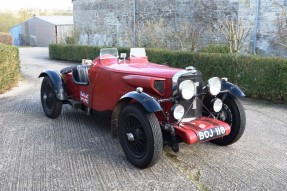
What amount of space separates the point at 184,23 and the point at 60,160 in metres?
13.0

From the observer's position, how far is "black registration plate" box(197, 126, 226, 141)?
413 cm

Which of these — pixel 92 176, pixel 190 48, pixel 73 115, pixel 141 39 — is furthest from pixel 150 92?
pixel 141 39

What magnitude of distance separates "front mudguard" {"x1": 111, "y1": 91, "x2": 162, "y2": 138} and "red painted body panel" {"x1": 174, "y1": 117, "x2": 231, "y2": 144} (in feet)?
1.41

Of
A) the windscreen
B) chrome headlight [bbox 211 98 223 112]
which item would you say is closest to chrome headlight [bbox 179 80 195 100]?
chrome headlight [bbox 211 98 223 112]

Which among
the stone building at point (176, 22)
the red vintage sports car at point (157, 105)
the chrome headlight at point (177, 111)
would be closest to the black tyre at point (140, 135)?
the red vintage sports car at point (157, 105)

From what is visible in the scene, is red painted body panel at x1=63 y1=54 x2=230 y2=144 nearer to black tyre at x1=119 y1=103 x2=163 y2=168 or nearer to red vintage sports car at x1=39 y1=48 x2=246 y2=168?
red vintage sports car at x1=39 y1=48 x2=246 y2=168

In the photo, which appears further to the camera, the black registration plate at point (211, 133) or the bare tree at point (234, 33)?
the bare tree at point (234, 33)

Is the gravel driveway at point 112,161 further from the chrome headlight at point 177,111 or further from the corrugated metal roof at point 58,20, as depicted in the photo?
the corrugated metal roof at point 58,20

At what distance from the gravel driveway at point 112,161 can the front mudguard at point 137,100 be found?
42 centimetres

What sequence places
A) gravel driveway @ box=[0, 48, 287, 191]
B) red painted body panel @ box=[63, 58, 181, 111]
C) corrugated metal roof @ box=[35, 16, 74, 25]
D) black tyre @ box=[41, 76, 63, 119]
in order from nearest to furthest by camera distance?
gravel driveway @ box=[0, 48, 287, 191] < red painted body panel @ box=[63, 58, 181, 111] < black tyre @ box=[41, 76, 63, 119] < corrugated metal roof @ box=[35, 16, 74, 25]

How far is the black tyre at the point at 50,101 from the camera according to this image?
6.31 m

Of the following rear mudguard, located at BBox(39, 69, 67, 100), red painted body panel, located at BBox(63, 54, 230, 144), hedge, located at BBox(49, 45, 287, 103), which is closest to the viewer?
red painted body panel, located at BBox(63, 54, 230, 144)

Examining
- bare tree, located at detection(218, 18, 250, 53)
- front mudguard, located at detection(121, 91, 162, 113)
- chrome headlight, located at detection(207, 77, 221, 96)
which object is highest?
bare tree, located at detection(218, 18, 250, 53)

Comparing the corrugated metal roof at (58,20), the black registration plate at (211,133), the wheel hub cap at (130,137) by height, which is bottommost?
the wheel hub cap at (130,137)
